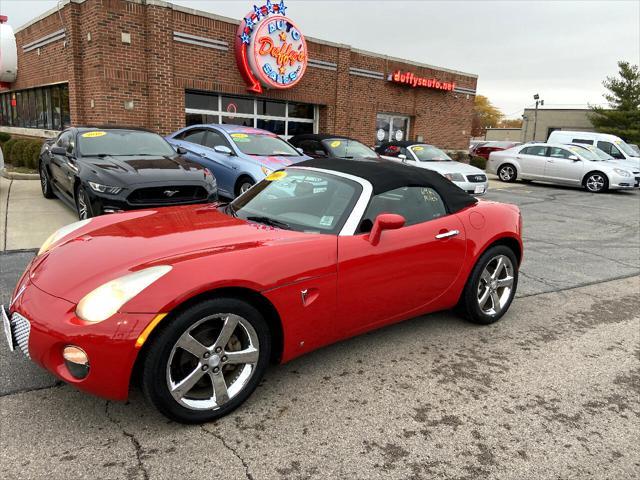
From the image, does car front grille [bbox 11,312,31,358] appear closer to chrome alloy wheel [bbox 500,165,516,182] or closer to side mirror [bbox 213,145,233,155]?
side mirror [bbox 213,145,233,155]

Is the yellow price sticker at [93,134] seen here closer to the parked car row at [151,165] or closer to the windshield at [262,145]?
the parked car row at [151,165]

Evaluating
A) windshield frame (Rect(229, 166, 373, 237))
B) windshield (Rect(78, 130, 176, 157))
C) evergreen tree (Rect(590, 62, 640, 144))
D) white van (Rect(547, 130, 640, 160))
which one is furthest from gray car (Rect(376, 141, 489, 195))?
evergreen tree (Rect(590, 62, 640, 144))

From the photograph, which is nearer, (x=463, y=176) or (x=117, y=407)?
(x=117, y=407)

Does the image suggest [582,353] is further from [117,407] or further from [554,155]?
[554,155]

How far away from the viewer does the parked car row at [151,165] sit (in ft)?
20.6

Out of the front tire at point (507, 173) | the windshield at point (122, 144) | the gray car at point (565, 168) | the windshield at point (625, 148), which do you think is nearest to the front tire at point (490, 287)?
the windshield at point (122, 144)

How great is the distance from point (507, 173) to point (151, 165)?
15.3 meters

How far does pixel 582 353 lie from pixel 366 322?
Answer: 6.07 feet

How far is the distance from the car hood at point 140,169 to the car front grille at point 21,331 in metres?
3.81

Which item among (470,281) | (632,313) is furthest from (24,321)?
(632,313)

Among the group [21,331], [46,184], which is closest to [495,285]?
[21,331]

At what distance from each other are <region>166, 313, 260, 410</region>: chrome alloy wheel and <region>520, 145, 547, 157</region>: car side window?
17.4m

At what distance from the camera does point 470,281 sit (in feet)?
13.3

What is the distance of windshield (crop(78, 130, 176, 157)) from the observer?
722 cm
